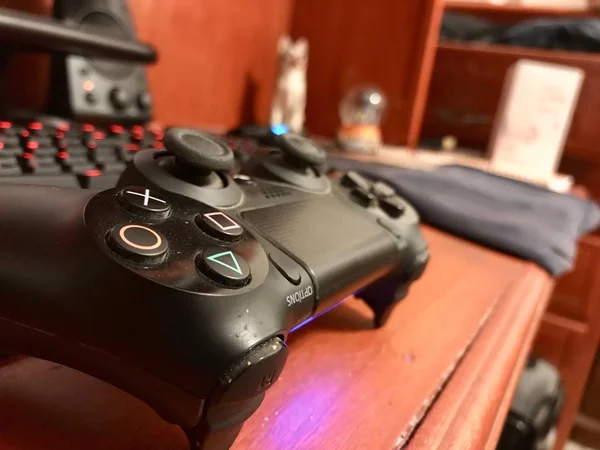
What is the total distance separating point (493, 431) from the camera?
0.33 metres

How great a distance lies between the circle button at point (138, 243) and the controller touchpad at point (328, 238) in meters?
0.07

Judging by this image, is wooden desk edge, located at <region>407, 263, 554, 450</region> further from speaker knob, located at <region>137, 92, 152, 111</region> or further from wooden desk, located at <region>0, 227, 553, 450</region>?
speaker knob, located at <region>137, 92, 152, 111</region>

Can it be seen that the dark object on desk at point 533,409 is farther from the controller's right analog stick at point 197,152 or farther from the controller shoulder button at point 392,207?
the controller's right analog stick at point 197,152

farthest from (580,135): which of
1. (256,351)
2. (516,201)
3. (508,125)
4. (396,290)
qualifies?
(256,351)

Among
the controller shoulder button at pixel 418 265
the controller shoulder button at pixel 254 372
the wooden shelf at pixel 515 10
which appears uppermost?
the wooden shelf at pixel 515 10

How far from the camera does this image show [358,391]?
31 centimetres

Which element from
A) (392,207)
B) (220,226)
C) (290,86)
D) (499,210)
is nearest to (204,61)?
(290,86)

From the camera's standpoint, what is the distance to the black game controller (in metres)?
0.20

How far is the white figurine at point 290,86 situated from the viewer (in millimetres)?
1028

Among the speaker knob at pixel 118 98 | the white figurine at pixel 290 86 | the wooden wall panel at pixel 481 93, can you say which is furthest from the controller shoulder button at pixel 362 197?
the wooden wall panel at pixel 481 93

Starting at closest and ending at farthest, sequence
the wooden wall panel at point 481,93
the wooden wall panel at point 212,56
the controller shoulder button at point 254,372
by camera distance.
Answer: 1. the controller shoulder button at point 254,372
2. the wooden wall panel at point 212,56
3. the wooden wall panel at point 481,93

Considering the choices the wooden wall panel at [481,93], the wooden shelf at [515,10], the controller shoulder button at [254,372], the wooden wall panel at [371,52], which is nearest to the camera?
the controller shoulder button at [254,372]

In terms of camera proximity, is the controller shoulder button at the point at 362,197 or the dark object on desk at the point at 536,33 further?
the dark object on desk at the point at 536,33

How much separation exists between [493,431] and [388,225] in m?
0.14
